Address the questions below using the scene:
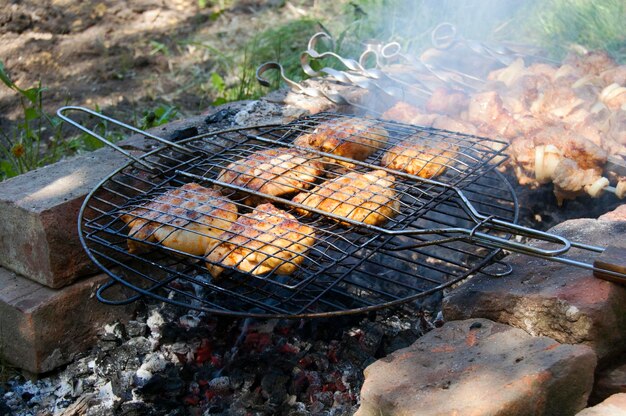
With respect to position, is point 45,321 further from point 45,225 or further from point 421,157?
point 421,157

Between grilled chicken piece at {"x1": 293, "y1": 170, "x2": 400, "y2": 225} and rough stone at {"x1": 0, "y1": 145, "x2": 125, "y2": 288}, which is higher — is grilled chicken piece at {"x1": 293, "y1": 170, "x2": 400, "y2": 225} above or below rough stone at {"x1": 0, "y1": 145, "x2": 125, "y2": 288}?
above

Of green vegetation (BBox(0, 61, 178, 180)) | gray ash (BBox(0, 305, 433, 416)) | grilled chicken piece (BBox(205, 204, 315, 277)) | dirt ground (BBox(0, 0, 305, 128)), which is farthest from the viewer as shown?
dirt ground (BBox(0, 0, 305, 128))

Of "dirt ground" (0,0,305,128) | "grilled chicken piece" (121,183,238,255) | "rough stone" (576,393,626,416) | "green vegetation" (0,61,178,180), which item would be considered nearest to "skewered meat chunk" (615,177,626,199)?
"rough stone" (576,393,626,416)

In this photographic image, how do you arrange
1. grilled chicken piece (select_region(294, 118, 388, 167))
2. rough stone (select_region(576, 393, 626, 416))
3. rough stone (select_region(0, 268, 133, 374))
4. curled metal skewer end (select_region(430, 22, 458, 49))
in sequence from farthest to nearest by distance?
1. curled metal skewer end (select_region(430, 22, 458, 49))
2. grilled chicken piece (select_region(294, 118, 388, 167))
3. rough stone (select_region(0, 268, 133, 374))
4. rough stone (select_region(576, 393, 626, 416))

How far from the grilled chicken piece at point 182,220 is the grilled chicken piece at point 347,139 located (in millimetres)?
624

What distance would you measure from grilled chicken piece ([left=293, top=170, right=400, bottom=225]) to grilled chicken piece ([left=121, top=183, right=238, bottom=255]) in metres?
0.33

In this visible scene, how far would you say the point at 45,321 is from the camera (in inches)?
112

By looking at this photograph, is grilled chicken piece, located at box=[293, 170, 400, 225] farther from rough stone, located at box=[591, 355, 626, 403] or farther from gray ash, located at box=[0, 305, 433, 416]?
rough stone, located at box=[591, 355, 626, 403]

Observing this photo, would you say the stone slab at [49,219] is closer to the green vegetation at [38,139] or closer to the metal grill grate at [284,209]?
the metal grill grate at [284,209]

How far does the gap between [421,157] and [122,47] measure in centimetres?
456

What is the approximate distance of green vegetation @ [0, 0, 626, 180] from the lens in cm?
571

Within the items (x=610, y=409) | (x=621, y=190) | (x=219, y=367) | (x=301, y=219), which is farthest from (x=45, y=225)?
(x=621, y=190)

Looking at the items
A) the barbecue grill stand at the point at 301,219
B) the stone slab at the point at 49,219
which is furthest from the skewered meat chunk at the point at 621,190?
the stone slab at the point at 49,219

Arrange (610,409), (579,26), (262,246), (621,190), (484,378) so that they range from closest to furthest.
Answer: (610,409)
(484,378)
(262,246)
(621,190)
(579,26)
